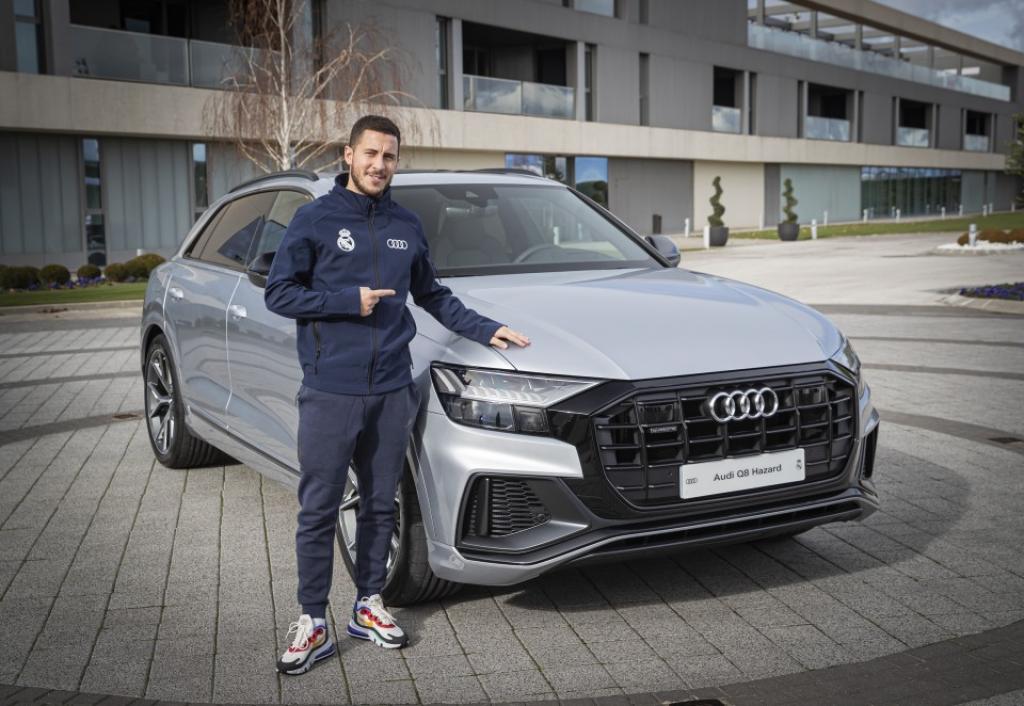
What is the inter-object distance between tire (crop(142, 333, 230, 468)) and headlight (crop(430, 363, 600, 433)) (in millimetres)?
3177

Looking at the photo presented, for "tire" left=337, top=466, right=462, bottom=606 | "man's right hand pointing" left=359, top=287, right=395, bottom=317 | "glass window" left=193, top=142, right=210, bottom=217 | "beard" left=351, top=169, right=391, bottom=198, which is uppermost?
"glass window" left=193, top=142, right=210, bottom=217

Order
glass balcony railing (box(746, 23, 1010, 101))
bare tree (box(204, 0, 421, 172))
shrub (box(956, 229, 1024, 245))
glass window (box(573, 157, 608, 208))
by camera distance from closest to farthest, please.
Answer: bare tree (box(204, 0, 421, 172)) → shrub (box(956, 229, 1024, 245)) → glass window (box(573, 157, 608, 208)) → glass balcony railing (box(746, 23, 1010, 101))

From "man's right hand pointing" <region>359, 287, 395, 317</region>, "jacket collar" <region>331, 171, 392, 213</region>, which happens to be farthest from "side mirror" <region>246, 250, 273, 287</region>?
"man's right hand pointing" <region>359, 287, 395, 317</region>

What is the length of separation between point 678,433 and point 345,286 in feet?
4.25

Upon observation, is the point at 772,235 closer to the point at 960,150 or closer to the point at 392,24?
the point at 392,24

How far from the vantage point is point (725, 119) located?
51.5 meters

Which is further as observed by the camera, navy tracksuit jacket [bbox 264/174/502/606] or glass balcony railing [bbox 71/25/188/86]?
glass balcony railing [bbox 71/25/188/86]

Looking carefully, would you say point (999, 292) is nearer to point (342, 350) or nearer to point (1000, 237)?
point (342, 350)

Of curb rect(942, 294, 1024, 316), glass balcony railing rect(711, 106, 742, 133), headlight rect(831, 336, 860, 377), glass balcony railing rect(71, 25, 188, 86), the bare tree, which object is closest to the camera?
headlight rect(831, 336, 860, 377)

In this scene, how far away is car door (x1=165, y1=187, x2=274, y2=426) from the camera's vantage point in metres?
6.04

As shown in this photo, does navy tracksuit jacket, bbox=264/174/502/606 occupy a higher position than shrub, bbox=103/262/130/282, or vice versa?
navy tracksuit jacket, bbox=264/174/502/606

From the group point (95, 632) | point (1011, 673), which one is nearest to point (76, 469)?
point (95, 632)

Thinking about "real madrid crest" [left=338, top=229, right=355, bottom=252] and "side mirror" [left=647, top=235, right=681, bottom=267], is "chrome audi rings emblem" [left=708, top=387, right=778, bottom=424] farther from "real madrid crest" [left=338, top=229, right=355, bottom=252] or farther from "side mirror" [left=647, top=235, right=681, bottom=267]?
"side mirror" [left=647, top=235, right=681, bottom=267]

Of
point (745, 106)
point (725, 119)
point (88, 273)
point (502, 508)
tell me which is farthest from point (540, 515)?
point (745, 106)
